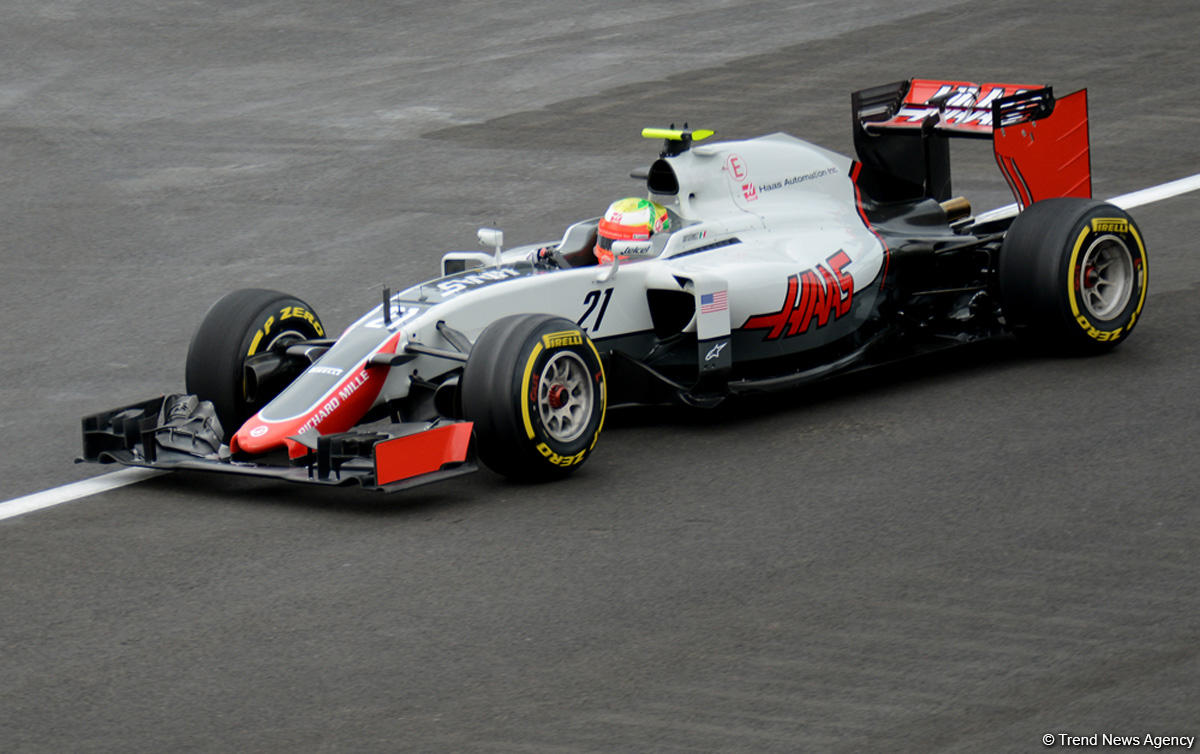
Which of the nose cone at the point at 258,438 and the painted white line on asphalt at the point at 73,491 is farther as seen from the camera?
the painted white line on asphalt at the point at 73,491

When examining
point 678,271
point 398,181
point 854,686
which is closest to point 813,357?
point 678,271

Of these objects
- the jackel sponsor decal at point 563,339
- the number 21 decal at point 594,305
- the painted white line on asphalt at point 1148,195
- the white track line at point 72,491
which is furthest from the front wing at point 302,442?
the painted white line on asphalt at point 1148,195

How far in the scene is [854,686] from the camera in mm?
6551

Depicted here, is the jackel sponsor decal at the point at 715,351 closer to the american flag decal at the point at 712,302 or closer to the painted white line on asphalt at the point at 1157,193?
the american flag decal at the point at 712,302

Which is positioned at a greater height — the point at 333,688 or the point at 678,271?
the point at 678,271

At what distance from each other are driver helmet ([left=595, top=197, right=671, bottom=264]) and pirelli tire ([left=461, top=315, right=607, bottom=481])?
45.2 inches

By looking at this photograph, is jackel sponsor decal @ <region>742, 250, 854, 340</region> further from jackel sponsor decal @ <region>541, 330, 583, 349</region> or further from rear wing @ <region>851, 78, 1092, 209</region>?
rear wing @ <region>851, 78, 1092, 209</region>

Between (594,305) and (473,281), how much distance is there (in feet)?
2.03

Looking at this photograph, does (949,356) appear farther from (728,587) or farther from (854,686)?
(854,686)

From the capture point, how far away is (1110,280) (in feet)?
34.8

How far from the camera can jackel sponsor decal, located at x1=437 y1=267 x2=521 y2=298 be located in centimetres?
953

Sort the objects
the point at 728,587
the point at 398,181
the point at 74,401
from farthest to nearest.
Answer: the point at 398,181 → the point at 74,401 → the point at 728,587

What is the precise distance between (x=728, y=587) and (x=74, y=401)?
4.95 meters

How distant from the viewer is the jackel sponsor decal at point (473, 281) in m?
9.53
